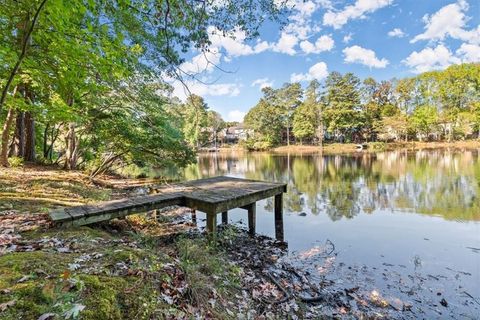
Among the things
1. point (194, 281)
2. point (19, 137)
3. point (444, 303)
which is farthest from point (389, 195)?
point (19, 137)

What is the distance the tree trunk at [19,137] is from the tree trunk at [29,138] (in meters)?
0.14

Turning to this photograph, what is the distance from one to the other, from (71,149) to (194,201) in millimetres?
8944

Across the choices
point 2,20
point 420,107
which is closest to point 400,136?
point 420,107

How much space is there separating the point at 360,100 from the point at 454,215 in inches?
1597

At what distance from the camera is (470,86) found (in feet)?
137

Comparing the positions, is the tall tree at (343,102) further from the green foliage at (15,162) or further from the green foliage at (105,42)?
the green foliage at (15,162)

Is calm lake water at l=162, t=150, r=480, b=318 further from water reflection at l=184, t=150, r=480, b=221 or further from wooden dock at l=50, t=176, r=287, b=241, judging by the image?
wooden dock at l=50, t=176, r=287, b=241

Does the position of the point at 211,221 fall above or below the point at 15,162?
below

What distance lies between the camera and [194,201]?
5629 mm

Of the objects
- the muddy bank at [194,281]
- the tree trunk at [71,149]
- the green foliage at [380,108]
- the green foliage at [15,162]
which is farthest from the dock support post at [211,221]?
the green foliage at [380,108]

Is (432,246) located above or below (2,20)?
below

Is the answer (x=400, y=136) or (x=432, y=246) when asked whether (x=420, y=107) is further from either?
(x=432, y=246)

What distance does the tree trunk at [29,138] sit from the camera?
10377 mm

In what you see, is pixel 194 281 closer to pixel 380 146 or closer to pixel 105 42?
pixel 105 42
